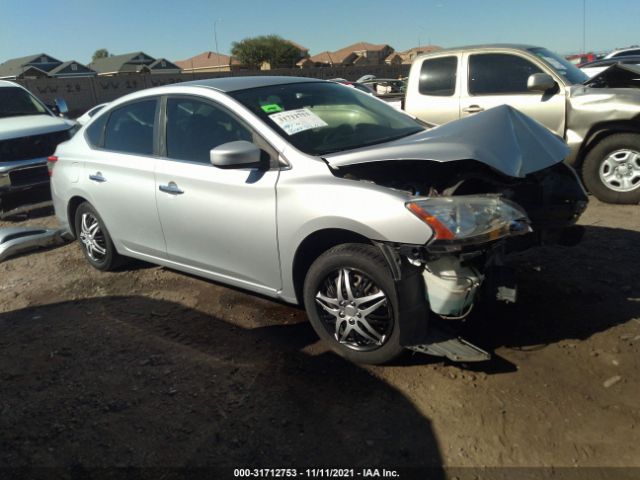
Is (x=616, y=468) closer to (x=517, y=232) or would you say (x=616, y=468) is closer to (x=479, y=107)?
(x=517, y=232)

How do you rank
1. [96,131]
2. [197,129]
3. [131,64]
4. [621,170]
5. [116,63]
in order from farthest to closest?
[116,63] → [131,64] → [621,170] → [96,131] → [197,129]

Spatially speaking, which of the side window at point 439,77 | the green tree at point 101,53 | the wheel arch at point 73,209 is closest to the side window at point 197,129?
the wheel arch at point 73,209

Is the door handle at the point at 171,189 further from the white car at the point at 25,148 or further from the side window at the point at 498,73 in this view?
the white car at the point at 25,148

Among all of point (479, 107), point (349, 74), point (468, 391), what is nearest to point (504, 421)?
point (468, 391)

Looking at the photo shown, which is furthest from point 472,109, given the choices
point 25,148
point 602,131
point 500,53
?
point 25,148

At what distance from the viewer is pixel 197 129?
4.09 meters

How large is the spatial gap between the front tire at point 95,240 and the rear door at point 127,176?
0.65ft

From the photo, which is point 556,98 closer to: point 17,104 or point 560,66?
point 560,66

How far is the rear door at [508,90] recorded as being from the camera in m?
6.52

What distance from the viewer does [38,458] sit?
2.73 m

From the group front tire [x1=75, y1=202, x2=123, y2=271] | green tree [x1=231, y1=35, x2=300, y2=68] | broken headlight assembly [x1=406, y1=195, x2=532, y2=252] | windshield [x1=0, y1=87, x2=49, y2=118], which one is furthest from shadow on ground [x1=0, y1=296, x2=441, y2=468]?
green tree [x1=231, y1=35, x2=300, y2=68]

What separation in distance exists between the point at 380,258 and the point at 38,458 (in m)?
2.03

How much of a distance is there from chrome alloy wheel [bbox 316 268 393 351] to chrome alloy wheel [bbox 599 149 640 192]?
446 cm

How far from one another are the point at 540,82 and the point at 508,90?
0.57 metres
